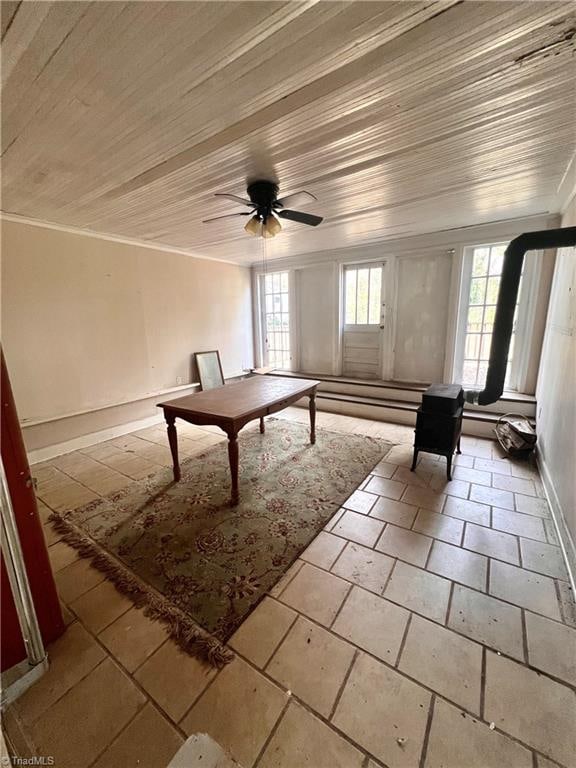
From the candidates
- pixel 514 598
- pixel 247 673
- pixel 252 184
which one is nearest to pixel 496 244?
pixel 252 184

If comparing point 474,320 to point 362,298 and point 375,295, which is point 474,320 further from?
point 362,298

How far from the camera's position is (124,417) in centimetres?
374

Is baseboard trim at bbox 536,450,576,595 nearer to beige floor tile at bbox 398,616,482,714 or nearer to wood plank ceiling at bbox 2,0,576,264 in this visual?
beige floor tile at bbox 398,616,482,714

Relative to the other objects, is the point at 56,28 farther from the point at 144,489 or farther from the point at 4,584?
the point at 144,489

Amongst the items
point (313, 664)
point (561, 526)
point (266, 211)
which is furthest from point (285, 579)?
point (266, 211)

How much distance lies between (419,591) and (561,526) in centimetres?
109

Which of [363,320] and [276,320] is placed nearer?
[363,320]

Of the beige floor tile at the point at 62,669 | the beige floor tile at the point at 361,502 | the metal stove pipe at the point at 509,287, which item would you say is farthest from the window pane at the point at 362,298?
the beige floor tile at the point at 62,669

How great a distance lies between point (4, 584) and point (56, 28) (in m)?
1.93

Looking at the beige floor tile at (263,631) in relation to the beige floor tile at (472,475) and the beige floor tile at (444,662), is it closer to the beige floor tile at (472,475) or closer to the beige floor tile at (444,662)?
the beige floor tile at (444,662)

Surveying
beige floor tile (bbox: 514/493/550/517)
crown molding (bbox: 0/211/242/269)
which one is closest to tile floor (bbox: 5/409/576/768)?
beige floor tile (bbox: 514/493/550/517)

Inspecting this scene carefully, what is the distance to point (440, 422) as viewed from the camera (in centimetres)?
252

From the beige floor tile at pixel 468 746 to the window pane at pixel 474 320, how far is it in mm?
3780

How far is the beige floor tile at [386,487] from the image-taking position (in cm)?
236
